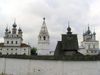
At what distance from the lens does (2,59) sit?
13.3 m

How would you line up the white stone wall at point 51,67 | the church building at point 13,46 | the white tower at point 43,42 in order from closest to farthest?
the white stone wall at point 51,67
the white tower at point 43,42
the church building at point 13,46

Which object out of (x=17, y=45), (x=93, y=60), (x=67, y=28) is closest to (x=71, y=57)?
(x=93, y=60)

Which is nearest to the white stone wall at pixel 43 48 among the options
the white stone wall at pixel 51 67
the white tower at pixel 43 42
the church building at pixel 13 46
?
the white tower at pixel 43 42

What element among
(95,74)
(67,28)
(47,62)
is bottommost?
(95,74)

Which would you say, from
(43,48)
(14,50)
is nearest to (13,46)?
(14,50)

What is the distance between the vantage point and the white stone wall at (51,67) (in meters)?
11.1

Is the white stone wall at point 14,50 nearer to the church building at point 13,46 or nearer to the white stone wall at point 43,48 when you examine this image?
the church building at point 13,46

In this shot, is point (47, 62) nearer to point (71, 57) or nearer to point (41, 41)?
point (71, 57)

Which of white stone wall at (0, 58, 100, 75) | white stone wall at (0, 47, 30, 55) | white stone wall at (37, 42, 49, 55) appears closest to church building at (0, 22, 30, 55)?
white stone wall at (0, 47, 30, 55)

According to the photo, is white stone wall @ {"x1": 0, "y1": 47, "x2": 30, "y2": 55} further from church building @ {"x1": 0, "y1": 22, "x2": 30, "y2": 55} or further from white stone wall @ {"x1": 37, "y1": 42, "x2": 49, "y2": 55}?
white stone wall @ {"x1": 37, "y1": 42, "x2": 49, "y2": 55}

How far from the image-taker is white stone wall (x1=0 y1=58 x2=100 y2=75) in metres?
11.1

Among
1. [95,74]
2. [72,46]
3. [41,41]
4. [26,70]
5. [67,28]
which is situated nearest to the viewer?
[95,74]

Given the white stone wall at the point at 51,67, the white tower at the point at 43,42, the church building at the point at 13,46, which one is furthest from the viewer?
the church building at the point at 13,46

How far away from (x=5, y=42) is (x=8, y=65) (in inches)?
1397
